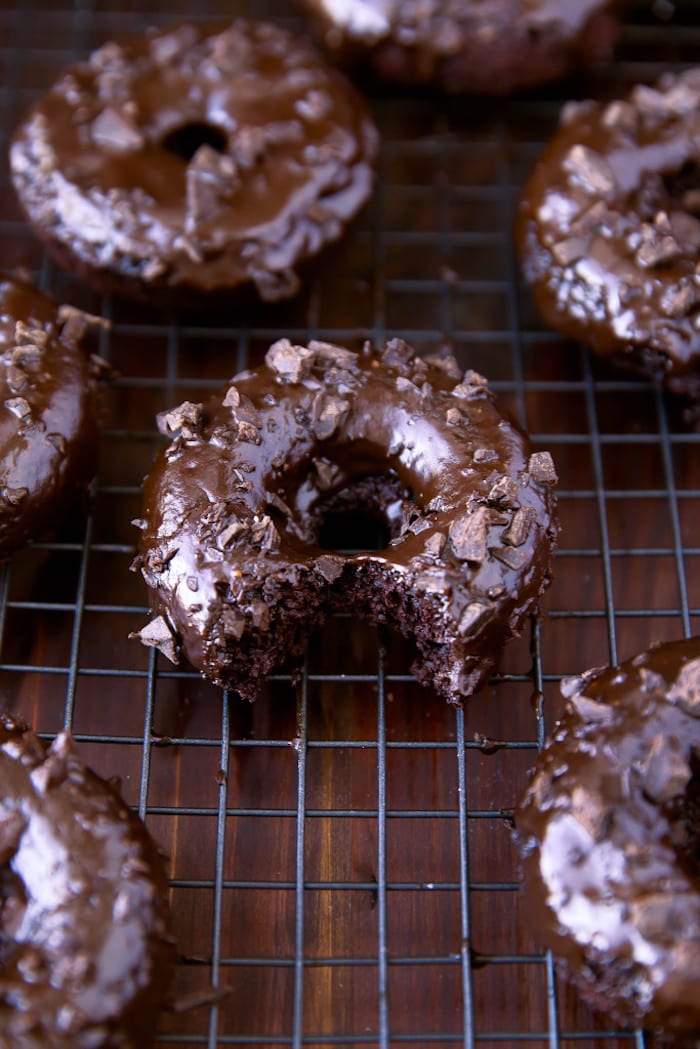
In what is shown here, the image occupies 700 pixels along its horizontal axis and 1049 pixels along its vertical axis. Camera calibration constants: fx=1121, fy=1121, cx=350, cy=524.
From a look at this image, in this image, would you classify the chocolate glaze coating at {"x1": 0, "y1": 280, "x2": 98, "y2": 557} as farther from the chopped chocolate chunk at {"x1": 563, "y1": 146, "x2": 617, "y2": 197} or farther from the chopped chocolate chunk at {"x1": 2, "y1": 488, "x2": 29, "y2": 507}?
the chopped chocolate chunk at {"x1": 563, "y1": 146, "x2": 617, "y2": 197}

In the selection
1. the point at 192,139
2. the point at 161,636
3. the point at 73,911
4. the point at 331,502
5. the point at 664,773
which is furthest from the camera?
the point at 192,139

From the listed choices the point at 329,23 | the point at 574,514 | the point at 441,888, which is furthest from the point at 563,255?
the point at 441,888

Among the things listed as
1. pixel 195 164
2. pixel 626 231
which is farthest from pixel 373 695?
pixel 195 164

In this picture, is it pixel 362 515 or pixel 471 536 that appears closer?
pixel 471 536

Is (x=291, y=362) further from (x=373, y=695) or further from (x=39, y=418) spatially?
(x=373, y=695)

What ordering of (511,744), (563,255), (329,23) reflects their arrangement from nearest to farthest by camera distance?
(511,744) → (563,255) → (329,23)

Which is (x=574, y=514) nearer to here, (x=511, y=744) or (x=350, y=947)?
(x=511, y=744)

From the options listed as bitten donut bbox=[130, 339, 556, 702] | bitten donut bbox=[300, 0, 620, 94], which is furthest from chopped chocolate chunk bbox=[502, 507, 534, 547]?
bitten donut bbox=[300, 0, 620, 94]
